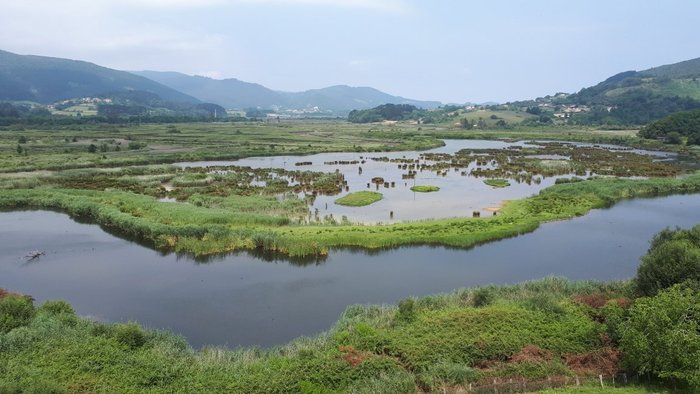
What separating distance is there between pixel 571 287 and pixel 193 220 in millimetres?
29926

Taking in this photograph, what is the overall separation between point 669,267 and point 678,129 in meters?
126

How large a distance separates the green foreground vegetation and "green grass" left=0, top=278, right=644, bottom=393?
0.06 m

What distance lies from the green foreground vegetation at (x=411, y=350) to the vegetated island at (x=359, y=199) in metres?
28.3

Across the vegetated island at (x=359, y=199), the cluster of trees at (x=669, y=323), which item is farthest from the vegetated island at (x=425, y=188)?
the cluster of trees at (x=669, y=323)

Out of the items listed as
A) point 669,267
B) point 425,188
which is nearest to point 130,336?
point 669,267

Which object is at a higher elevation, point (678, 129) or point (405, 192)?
point (678, 129)

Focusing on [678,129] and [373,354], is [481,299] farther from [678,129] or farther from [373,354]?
[678,129]

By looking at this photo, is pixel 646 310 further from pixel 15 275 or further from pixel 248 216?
pixel 15 275

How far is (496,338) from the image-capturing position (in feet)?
69.2

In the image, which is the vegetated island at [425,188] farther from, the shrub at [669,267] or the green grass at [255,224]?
the shrub at [669,267]

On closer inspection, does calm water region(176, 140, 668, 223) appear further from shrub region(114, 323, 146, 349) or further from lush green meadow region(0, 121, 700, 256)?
shrub region(114, 323, 146, 349)

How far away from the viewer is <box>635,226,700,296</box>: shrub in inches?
909

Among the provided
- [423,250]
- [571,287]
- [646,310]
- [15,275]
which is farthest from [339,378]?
[15,275]

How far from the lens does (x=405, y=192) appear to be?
60.9 m
